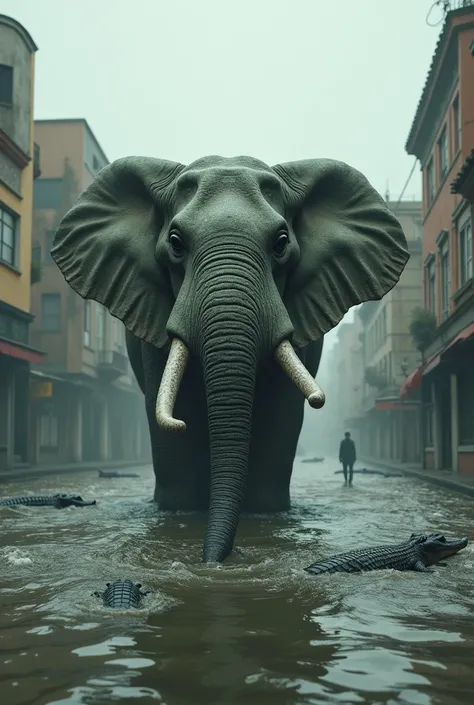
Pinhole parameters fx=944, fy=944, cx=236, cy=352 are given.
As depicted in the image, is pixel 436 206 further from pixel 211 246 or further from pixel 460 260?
pixel 211 246

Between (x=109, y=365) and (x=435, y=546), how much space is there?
35040 mm

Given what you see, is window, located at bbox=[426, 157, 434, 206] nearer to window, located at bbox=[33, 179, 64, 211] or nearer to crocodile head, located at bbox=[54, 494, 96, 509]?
window, located at bbox=[33, 179, 64, 211]

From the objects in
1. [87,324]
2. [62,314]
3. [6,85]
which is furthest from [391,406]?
[6,85]

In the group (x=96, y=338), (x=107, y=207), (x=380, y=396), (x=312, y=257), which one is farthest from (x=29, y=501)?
(x=380, y=396)

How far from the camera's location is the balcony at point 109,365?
4122 centimetres

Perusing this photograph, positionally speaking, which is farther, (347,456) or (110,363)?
(110,363)

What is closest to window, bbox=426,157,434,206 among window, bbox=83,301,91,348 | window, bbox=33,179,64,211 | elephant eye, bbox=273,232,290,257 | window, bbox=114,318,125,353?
window, bbox=83,301,91,348

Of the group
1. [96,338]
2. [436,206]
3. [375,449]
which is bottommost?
[375,449]

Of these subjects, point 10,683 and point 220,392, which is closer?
point 10,683

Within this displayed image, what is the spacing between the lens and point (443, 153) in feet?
90.7

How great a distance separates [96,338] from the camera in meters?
41.4

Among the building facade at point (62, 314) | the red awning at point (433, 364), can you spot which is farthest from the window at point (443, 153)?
the building facade at point (62, 314)

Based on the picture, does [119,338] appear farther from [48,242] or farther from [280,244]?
[280,244]

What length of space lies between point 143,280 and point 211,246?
1.33 meters
